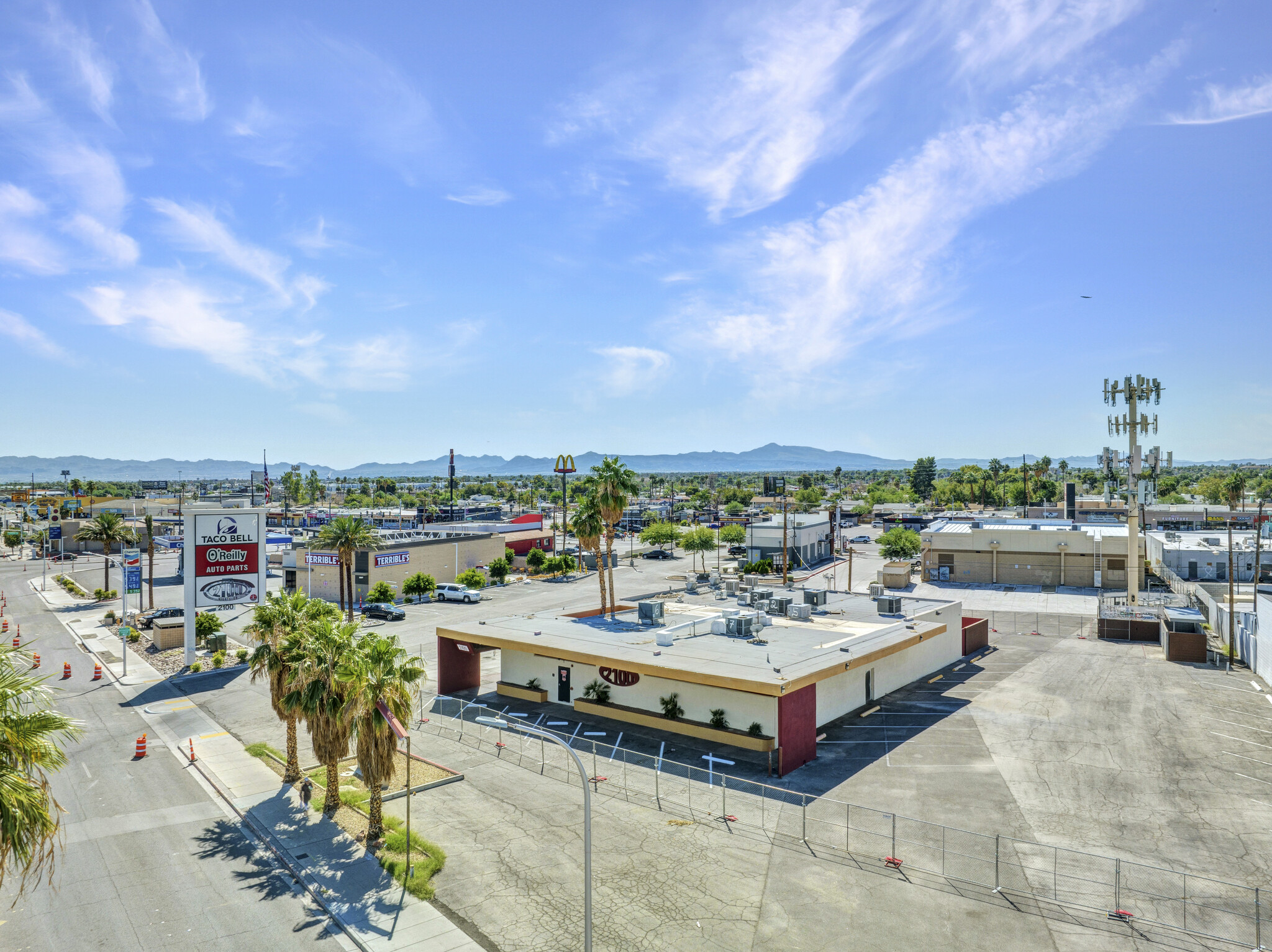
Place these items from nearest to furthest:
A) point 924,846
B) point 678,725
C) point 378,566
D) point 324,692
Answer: point 924,846 → point 324,692 → point 678,725 → point 378,566

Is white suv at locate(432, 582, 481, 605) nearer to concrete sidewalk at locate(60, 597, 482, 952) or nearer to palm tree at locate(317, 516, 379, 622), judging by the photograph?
palm tree at locate(317, 516, 379, 622)

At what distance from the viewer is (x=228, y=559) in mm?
49188

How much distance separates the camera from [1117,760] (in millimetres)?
29375

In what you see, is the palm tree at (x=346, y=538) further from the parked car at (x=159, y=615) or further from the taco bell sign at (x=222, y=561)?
the parked car at (x=159, y=615)

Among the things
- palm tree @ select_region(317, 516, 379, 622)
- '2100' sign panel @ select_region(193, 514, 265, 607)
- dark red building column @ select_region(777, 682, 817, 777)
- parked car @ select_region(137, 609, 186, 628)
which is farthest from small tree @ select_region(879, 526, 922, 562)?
parked car @ select_region(137, 609, 186, 628)

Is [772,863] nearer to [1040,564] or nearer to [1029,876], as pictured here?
[1029,876]

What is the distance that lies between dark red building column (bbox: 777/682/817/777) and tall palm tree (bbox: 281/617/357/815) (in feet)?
50.7

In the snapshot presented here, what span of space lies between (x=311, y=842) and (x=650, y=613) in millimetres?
21163

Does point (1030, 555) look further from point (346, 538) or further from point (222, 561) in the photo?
point (222, 561)

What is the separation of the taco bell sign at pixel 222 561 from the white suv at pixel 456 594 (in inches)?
873

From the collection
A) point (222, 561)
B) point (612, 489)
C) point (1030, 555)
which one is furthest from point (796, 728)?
point (1030, 555)

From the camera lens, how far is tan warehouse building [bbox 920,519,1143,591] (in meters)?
75.3

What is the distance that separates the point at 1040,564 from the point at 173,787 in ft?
256

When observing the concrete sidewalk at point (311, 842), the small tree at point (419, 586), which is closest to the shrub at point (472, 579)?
the small tree at point (419, 586)
